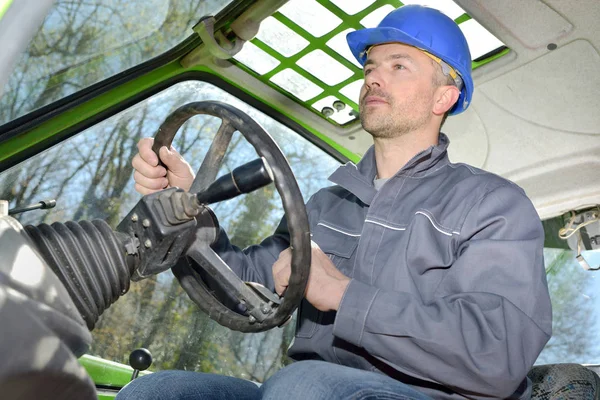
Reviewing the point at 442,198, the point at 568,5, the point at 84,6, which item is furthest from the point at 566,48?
the point at 84,6

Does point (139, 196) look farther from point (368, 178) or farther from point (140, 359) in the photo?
point (368, 178)

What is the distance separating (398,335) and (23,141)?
1.34 meters

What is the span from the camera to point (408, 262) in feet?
5.66

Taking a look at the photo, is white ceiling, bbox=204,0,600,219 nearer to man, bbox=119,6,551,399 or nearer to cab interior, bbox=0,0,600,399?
cab interior, bbox=0,0,600,399

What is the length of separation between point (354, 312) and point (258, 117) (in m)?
1.49

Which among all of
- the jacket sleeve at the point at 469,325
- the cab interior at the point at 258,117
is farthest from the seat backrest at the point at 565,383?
the jacket sleeve at the point at 469,325

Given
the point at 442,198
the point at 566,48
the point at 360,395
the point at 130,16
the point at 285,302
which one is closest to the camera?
the point at 360,395

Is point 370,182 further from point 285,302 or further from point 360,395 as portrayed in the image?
point 360,395

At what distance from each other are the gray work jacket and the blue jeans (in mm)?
116

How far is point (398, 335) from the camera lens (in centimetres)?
148

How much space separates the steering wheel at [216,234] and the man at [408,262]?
0.05 m

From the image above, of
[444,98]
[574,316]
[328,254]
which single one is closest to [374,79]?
[444,98]

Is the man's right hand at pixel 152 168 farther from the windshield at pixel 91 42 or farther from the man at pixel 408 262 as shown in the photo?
the windshield at pixel 91 42

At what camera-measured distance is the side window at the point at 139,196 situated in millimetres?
2369
